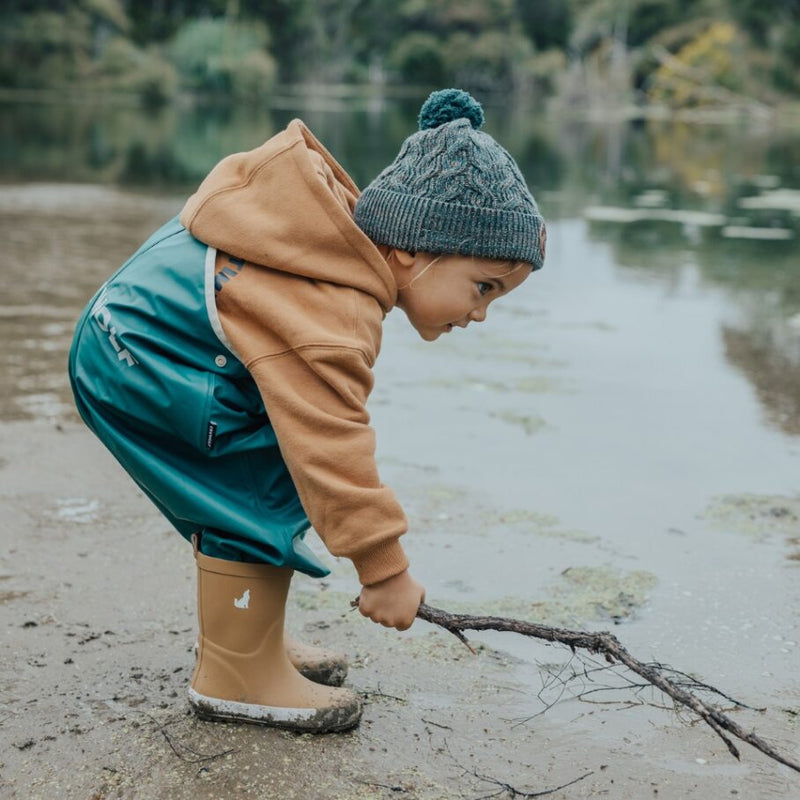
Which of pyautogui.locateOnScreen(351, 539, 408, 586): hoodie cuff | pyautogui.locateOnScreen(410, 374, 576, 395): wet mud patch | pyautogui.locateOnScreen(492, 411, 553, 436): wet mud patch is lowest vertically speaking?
pyautogui.locateOnScreen(410, 374, 576, 395): wet mud patch

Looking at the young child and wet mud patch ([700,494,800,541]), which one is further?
wet mud patch ([700,494,800,541])

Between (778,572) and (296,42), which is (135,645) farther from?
(296,42)

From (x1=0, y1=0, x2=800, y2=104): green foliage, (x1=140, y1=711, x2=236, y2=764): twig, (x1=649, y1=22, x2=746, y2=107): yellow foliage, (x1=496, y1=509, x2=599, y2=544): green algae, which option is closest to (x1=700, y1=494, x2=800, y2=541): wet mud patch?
(x1=496, y1=509, x2=599, y2=544): green algae

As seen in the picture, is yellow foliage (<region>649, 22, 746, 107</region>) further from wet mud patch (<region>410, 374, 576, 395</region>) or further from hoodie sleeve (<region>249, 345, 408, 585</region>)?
hoodie sleeve (<region>249, 345, 408, 585</region>)

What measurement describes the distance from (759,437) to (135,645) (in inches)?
97.2

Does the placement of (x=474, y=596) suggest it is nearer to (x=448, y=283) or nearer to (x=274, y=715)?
(x=274, y=715)

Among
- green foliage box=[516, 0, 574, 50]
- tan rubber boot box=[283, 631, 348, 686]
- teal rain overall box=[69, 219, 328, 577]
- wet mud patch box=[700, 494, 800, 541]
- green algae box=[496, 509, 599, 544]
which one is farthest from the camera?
green foliage box=[516, 0, 574, 50]

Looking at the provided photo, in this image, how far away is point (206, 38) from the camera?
37656 mm

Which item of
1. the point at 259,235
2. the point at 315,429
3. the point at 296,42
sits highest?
the point at 259,235

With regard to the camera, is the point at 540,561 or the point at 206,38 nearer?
the point at 540,561

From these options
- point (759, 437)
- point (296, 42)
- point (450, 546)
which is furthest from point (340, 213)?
point (296, 42)

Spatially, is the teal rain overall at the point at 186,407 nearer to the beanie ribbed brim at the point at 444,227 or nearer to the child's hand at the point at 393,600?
the child's hand at the point at 393,600

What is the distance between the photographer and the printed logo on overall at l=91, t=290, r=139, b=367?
201 cm

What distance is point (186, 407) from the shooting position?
1.97m
